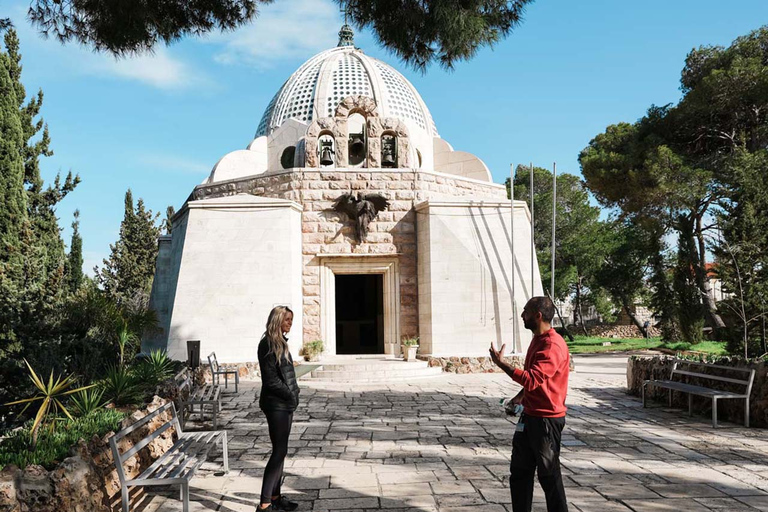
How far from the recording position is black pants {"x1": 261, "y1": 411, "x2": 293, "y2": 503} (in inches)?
138

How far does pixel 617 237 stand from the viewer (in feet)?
98.6

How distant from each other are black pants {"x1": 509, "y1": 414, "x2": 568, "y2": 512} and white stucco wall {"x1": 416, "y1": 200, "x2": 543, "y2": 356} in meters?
9.26

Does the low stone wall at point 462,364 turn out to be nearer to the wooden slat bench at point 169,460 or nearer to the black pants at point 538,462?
the wooden slat bench at point 169,460

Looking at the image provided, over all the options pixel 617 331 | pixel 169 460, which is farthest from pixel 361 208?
pixel 617 331

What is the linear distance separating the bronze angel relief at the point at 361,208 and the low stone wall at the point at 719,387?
642 centimetres

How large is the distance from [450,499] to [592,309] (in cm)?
3720

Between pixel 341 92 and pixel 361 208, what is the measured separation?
697 centimetres

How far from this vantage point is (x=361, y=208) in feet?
41.7

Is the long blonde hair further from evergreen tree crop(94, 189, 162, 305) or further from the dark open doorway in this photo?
evergreen tree crop(94, 189, 162, 305)

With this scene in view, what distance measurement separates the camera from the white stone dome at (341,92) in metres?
17.9

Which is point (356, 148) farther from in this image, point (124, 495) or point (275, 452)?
point (124, 495)

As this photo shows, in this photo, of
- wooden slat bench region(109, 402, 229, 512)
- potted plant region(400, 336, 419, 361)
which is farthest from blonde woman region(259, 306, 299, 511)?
potted plant region(400, 336, 419, 361)

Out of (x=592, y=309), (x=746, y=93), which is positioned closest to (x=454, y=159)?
(x=746, y=93)

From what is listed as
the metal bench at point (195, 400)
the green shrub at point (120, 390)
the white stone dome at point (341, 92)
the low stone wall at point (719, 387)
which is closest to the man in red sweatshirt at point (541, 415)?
the green shrub at point (120, 390)
